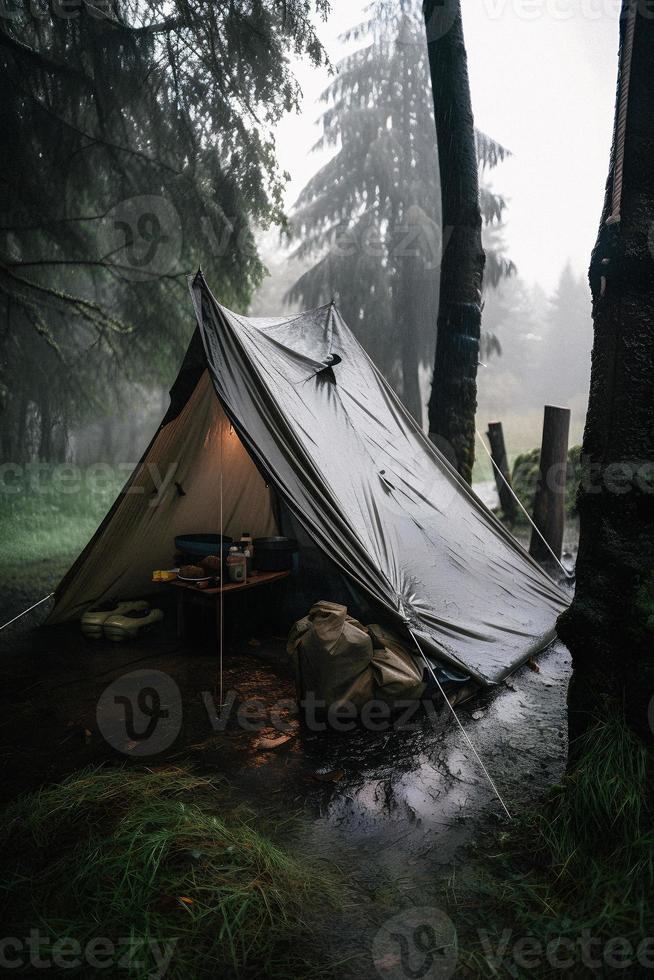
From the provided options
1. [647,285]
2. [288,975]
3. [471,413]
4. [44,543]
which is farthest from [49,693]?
[44,543]

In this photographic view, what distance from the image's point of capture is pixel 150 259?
695cm

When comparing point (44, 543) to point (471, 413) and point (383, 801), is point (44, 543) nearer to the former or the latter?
point (471, 413)

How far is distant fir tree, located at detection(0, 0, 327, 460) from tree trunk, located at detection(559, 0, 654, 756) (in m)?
4.85

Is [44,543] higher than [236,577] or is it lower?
lower

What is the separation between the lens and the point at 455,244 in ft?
18.6

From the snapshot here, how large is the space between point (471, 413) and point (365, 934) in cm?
482

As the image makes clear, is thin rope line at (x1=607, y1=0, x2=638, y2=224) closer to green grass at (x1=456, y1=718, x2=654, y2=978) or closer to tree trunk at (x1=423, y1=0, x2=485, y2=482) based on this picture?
green grass at (x1=456, y1=718, x2=654, y2=978)

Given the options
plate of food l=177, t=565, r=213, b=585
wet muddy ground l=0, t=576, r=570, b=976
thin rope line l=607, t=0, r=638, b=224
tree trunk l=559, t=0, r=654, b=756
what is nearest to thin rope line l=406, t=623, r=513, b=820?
wet muddy ground l=0, t=576, r=570, b=976

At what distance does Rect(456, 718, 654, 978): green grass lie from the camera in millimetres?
1657

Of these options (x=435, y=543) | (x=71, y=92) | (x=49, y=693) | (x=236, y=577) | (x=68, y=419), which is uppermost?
(x=71, y=92)

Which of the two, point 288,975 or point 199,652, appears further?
point 199,652
